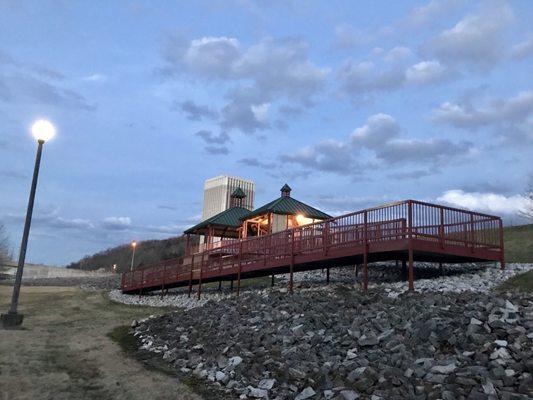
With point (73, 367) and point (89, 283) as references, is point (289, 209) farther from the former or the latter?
point (73, 367)

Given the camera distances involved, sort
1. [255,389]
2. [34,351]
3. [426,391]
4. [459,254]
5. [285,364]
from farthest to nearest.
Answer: [459,254] < [34,351] < [285,364] < [255,389] < [426,391]

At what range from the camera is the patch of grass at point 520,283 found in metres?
13.5

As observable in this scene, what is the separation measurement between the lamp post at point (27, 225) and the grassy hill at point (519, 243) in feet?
65.6

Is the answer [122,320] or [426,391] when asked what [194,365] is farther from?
[122,320]

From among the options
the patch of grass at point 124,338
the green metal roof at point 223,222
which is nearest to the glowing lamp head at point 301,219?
the green metal roof at point 223,222

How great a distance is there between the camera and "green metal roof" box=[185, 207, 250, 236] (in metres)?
38.7

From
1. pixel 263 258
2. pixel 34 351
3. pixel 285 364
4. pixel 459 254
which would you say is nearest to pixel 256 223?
pixel 263 258

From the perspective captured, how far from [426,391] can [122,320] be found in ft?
47.9

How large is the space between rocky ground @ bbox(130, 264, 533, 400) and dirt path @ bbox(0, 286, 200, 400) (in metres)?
0.93

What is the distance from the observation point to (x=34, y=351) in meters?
12.1

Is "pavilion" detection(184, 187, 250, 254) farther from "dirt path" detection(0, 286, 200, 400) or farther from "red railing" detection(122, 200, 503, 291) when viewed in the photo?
"dirt path" detection(0, 286, 200, 400)

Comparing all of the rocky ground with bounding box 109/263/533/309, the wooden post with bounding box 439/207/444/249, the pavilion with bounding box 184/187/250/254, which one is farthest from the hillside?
the wooden post with bounding box 439/207/444/249

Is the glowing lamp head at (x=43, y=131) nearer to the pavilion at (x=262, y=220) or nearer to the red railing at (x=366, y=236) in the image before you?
the red railing at (x=366, y=236)

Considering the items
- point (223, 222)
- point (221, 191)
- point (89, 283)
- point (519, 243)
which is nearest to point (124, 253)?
point (221, 191)
